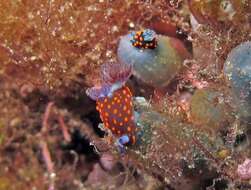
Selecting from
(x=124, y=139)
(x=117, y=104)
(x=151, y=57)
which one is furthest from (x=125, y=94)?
(x=151, y=57)

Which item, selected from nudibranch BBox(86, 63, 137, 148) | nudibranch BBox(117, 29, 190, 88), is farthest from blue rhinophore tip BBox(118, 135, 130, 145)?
nudibranch BBox(117, 29, 190, 88)

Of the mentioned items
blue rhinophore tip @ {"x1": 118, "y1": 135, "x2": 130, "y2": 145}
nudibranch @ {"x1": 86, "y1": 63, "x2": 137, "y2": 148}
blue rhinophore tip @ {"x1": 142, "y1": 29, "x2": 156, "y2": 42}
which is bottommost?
blue rhinophore tip @ {"x1": 118, "y1": 135, "x2": 130, "y2": 145}

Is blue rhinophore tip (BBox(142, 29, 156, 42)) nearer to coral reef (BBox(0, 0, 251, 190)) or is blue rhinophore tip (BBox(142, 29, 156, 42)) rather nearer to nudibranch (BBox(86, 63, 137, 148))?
coral reef (BBox(0, 0, 251, 190))

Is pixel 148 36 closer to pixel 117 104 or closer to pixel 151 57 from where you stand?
pixel 151 57

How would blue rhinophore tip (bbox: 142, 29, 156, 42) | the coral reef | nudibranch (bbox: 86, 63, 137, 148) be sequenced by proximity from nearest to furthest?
nudibranch (bbox: 86, 63, 137, 148) < the coral reef < blue rhinophore tip (bbox: 142, 29, 156, 42)

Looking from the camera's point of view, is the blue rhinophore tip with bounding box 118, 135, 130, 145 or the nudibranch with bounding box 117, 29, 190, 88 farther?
the nudibranch with bounding box 117, 29, 190, 88

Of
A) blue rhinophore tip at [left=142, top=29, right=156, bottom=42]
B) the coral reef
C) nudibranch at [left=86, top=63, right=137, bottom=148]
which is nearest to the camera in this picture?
nudibranch at [left=86, top=63, right=137, bottom=148]

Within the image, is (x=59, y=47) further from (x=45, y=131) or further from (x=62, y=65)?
(x=45, y=131)
